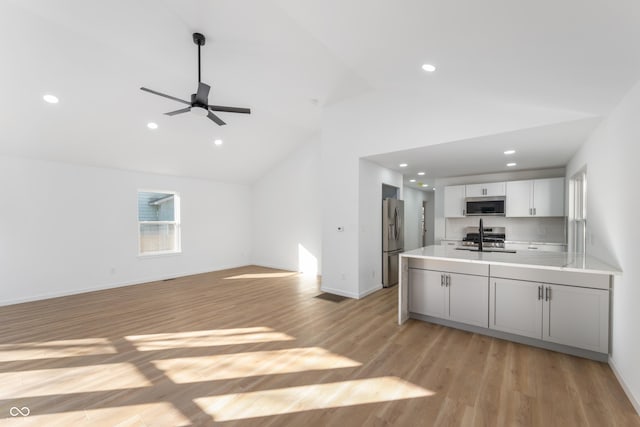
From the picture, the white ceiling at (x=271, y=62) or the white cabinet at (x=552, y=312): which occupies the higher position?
the white ceiling at (x=271, y=62)

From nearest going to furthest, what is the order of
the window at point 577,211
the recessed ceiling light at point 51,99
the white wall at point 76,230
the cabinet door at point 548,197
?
the recessed ceiling light at point 51,99, the window at point 577,211, the white wall at point 76,230, the cabinet door at point 548,197

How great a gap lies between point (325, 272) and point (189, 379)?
3069 millimetres

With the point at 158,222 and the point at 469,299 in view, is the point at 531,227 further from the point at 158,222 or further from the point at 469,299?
the point at 158,222

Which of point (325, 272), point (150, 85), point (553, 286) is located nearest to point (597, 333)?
point (553, 286)

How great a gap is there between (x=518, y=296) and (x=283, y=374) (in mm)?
2697

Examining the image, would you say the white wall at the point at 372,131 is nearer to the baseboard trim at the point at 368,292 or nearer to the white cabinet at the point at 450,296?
the baseboard trim at the point at 368,292

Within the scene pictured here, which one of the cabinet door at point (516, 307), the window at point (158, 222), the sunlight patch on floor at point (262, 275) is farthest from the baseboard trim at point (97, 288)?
the cabinet door at point (516, 307)

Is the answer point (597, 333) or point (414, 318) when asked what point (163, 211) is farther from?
point (597, 333)

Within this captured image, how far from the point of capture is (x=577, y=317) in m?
2.79

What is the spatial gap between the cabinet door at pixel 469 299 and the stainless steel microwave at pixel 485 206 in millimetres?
2828

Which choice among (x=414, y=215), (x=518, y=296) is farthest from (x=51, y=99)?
(x=414, y=215)

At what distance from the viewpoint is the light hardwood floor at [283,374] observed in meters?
2.01

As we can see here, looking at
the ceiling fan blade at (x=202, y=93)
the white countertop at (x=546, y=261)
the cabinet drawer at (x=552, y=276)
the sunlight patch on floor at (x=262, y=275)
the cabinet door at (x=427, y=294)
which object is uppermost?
the ceiling fan blade at (x=202, y=93)

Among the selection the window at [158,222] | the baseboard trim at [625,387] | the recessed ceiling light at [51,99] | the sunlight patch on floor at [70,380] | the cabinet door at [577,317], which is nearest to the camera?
the baseboard trim at [625,387]
